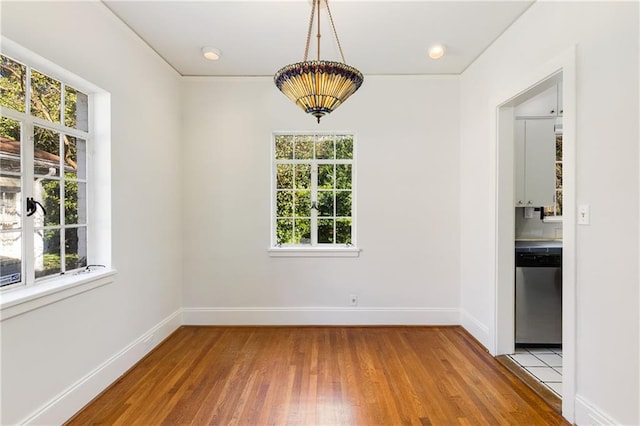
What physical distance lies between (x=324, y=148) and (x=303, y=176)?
1.35 ft

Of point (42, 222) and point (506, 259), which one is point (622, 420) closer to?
point (506, 259)

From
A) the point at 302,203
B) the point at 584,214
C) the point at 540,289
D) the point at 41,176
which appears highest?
the point at 41,176

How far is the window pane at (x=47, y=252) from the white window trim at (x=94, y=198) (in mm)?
60

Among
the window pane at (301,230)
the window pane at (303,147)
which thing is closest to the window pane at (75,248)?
the window pane at (301,230)

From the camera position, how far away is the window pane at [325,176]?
11.5 feet

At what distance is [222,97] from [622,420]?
13.2 feet

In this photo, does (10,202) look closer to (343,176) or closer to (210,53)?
(210,53)

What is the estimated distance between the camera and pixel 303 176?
3.51 meters

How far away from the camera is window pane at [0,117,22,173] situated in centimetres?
166

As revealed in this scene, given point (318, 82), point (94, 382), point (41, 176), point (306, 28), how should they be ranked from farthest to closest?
point (306, 28), point (94, 382), point (41, 176), point (318, 82)

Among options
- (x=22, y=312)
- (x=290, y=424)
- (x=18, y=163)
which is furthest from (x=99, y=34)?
(x=290, y=424)

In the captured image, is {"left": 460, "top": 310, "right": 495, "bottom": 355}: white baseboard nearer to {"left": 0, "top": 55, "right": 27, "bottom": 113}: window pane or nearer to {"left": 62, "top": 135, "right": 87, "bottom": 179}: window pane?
{"left": 62, "top": 135, "right": 87, "bottom": 179}: window pane

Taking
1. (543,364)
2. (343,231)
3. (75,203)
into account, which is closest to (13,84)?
(75,203)

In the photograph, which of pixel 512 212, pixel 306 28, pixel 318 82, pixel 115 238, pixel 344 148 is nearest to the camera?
pixel 318 82
